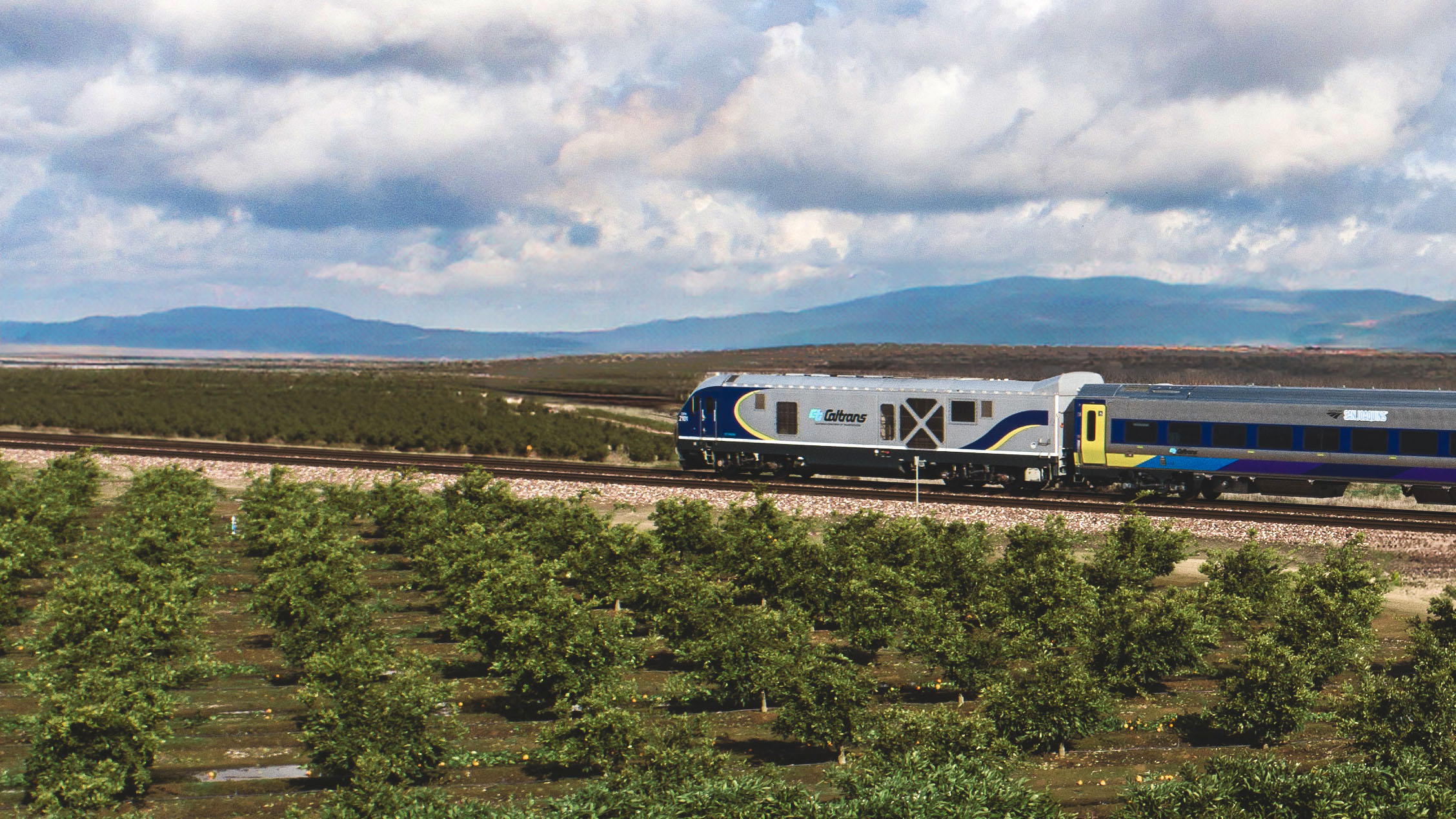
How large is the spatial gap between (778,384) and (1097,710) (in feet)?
87.1

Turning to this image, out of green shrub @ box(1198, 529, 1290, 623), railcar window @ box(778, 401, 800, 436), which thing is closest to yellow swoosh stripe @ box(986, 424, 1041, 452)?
railcar window @ box(778, 401, 800, 436)

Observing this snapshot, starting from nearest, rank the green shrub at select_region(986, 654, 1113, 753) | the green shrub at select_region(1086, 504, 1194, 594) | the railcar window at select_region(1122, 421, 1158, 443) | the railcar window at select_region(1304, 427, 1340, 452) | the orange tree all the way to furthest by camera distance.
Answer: the orange tree → the green shrub at select_region(986, 654, 1113, 753) → the green shrub at select_region(1086, 504, 1194, 594) → the railcar window at select_region(1304, 427, 1340, 452) → the railcar window at select_region(1122, 421, 1158, 443)

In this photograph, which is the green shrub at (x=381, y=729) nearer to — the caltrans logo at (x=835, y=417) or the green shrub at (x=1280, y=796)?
the green shrub at (x=1280, y=796)

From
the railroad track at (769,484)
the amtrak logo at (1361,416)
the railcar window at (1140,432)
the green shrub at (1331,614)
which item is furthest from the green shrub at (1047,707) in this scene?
the amtrak logo at (1361,416)

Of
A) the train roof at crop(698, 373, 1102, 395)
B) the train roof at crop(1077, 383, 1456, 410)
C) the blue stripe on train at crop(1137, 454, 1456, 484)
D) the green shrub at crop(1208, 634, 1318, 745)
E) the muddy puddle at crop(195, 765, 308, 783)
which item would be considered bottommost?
the muddy puddle at crop(195, 765, 308, 783)

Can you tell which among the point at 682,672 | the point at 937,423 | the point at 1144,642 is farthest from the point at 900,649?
the point at 937,423

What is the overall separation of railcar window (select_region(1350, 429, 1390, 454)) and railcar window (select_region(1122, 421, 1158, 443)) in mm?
5397

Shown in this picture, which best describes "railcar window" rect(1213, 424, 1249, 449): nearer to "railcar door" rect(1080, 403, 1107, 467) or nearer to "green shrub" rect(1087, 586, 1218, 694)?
"railcar door" rect(1080, 403, 1107, 467)

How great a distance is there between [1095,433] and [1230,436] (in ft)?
13.0

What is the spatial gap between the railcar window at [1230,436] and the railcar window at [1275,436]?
36cm

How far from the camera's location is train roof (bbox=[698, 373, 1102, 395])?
36.6 meters

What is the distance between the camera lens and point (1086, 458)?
36000mm

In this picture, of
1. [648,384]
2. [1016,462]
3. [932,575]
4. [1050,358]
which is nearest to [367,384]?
[648,384]

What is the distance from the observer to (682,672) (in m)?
18.7
